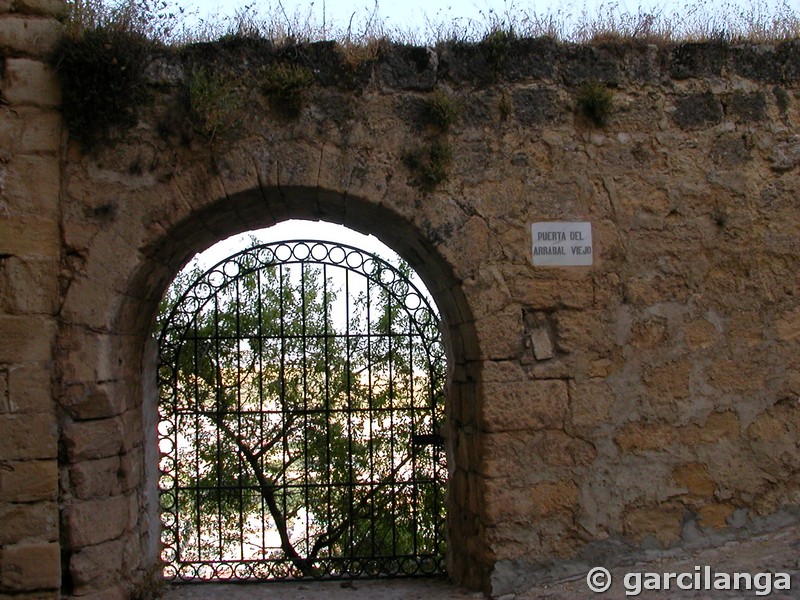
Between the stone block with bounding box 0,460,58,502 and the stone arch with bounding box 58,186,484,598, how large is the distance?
0.11 metres

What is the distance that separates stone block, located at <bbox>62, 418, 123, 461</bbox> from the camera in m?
3.63

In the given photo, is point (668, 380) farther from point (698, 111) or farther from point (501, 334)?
point (698, 111)

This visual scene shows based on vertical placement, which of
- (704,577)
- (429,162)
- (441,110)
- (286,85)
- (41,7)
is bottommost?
(704,577)

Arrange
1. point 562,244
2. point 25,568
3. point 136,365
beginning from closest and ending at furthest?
point 25,568
point 562,244
point 136,365

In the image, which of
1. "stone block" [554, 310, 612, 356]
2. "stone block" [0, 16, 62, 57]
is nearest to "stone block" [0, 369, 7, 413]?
"stone block" [0, 16, 62, 57]

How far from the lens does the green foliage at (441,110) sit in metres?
3.85

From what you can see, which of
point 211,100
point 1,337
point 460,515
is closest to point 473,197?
point 211,100

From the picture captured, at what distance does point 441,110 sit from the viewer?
12.6 ft

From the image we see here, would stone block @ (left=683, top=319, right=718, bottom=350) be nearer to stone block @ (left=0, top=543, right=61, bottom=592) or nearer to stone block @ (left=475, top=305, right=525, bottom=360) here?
stone block @ (left=475, top=305, right=525, bottom=360)

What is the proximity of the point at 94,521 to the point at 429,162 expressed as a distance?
95.0 inches

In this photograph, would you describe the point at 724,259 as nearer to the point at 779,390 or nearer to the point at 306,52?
the point at 779,390

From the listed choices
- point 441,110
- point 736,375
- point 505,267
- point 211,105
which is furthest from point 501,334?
point 211,105

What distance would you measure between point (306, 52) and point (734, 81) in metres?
2.31

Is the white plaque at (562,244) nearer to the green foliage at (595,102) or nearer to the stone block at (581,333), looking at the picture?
the stone block at (581,333)
